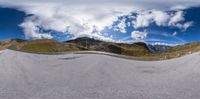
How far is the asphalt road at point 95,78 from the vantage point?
838cm

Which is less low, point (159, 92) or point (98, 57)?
point (98, 57)

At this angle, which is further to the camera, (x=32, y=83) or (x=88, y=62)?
(x=88, y=62)

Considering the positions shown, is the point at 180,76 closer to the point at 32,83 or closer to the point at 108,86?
the point at 108,86

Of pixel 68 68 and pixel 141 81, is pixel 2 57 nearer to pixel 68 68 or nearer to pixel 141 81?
pixel 68 68

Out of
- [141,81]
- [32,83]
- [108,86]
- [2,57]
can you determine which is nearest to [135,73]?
[141,81]

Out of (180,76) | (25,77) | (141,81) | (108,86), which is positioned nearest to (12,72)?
(25,77)

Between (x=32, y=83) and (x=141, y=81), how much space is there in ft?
7.96

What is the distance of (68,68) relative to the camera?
Result: 9836 millimetres

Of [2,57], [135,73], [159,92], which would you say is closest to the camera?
[159,92]

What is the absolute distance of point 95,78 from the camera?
9.16 metres

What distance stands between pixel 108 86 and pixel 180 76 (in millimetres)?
1695

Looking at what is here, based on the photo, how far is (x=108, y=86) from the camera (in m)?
8.77

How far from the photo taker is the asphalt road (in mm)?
8383

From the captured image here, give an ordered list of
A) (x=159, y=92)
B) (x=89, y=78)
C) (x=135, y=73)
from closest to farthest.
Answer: (x=159, y=92) → (x=89, y=78) → (x=135, y=73)
